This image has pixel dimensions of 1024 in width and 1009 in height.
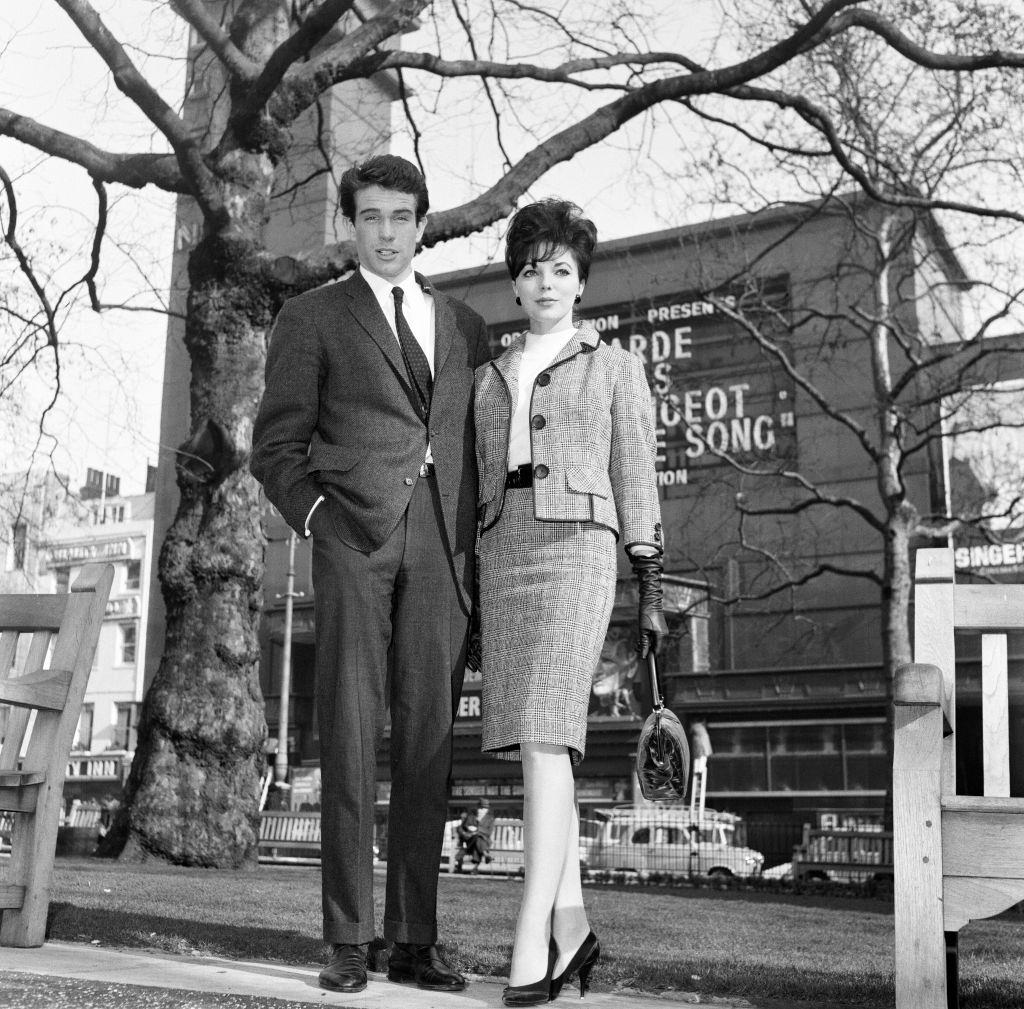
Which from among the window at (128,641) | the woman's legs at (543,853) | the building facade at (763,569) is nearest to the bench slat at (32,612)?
the woman's legs at (543,853)

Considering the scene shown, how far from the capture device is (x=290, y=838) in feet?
69.5

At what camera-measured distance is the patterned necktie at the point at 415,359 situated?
382 cm

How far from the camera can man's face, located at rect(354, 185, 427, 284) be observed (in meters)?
3.92

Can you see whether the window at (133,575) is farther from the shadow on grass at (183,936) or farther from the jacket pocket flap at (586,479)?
the jacket pocket flap at (586,479)

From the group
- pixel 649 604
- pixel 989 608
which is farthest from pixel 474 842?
pixel 989 608

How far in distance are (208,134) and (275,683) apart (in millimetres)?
30784

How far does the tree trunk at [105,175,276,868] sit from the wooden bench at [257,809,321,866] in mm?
9702

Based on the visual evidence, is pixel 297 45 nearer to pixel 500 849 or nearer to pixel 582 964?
pixel 582 964

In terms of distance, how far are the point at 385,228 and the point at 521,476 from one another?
907 mm

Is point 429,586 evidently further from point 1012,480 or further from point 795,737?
point 795,737

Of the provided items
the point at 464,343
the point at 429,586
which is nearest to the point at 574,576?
the point at 429,586

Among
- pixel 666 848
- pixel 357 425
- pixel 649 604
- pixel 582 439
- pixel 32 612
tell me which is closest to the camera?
pixel 649 604

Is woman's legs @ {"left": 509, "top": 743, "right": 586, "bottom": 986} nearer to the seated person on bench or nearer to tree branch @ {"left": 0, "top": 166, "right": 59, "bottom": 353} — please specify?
tree branch @ {"left": 0, "top": 166, "right": 59, "bottom": 353}

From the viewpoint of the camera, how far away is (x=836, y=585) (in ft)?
113
